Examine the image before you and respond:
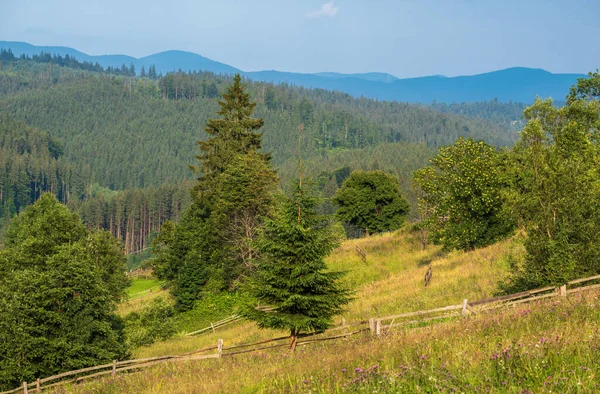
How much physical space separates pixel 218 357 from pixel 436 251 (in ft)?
95.8

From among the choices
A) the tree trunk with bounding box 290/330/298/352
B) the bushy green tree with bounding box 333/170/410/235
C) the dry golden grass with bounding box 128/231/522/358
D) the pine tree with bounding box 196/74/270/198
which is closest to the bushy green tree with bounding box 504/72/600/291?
the dry golden grass with bounding box 128/231/522/358

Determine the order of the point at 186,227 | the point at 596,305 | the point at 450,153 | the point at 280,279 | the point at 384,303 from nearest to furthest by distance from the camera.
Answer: the point at 596,305, the point at 280,279, the point at 384,303, the point at 450,153, the point at 186,227

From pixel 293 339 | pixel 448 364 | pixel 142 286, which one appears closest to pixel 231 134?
pixel 293 339

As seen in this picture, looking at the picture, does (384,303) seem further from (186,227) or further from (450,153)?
(186,227)

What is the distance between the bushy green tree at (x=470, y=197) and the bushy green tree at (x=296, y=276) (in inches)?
807

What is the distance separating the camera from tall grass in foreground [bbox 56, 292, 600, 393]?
21.2 feet

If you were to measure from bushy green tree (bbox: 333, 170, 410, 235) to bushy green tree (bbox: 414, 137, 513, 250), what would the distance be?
3568 cm

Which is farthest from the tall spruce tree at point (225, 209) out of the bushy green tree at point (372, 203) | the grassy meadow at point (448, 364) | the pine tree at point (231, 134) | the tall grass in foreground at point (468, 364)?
the tall grass in foreground at point (468, 364)

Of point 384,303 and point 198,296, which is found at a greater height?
point 384,303

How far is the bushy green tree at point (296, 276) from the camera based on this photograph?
15.7m

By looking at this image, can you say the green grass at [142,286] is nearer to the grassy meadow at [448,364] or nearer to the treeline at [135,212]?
the grassy meadow at [448,364]

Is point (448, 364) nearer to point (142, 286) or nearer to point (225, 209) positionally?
point (225, 209)

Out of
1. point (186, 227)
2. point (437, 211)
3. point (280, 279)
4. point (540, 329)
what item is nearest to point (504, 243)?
point (437, 211)

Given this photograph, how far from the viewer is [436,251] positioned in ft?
138
